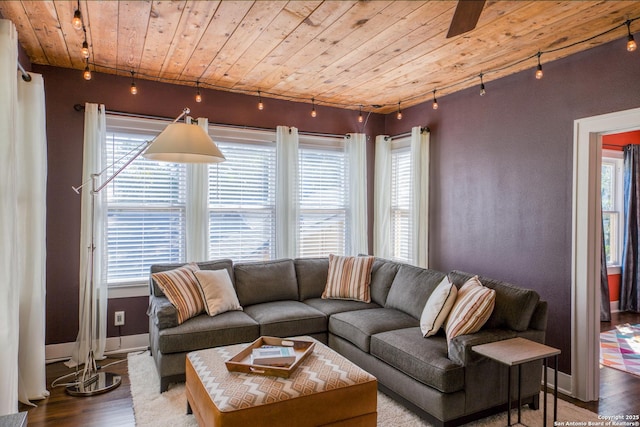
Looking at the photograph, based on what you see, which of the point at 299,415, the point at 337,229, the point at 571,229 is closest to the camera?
the point at 299,415

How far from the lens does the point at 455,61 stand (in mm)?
3480

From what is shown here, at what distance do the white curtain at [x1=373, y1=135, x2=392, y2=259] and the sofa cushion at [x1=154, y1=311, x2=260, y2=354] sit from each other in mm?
2220

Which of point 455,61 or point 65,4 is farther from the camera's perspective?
point 455,61

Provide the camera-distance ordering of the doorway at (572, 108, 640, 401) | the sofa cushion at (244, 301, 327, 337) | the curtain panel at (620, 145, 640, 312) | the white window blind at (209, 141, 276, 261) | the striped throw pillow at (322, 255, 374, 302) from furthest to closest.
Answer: the curtain panel at (620, 145, 640, 312) → the white window blind at (209, 141, 276, 261) → the striped throw pillow at (322, 255, 374, 302) → the sofa cushion at (244, 301, 327, 337) → the doorway at (572, 108, 640, 401)

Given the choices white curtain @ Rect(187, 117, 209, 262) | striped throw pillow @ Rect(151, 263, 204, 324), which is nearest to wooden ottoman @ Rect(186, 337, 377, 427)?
striped throw pillow @ Rect(151, 263, 204, 324)

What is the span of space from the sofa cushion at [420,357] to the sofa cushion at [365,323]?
11 cm

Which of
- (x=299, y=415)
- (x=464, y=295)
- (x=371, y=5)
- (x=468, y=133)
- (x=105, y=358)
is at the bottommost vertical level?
(x=105, y=358)

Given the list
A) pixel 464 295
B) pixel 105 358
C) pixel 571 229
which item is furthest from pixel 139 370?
pixel 571 229

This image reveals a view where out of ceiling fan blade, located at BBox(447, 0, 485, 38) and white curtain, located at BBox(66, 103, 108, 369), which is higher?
ceiling fan blade, located at BBox(447, 0, 485, 38)

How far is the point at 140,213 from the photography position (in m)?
4.13

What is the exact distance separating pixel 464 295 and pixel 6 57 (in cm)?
331

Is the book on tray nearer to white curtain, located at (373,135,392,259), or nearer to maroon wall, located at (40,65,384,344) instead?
maroon wall, located at (40,65,384,344)

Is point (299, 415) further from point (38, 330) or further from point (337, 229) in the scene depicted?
point (337, 229)

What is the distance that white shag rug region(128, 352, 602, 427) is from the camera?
2715mm
